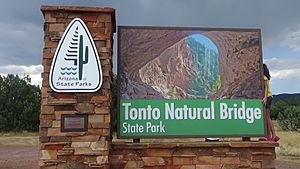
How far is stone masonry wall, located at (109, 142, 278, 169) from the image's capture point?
5.74 metres

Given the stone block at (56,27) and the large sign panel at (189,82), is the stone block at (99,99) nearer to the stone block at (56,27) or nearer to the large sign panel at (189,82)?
the large sign panel at (189,82)

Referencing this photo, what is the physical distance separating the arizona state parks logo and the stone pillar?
76mm

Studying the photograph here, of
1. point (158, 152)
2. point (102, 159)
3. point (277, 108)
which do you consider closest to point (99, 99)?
point (102, 159)

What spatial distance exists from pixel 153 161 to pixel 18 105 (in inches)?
1073

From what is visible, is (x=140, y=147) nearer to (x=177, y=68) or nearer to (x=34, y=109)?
(x=177, y=68)

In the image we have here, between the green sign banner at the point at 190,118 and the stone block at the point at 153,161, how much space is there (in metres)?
0.37

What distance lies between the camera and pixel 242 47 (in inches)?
251

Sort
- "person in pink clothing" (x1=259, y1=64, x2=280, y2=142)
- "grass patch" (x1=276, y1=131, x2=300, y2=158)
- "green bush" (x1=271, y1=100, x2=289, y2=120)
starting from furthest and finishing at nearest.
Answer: "green bush" (x1=271, y1=100, x2=289, y2=120) → "grass patch" (x1=276, y1=131, x2=300, y2=158) → "person in pink clothing" (x1=259, y1=64, x2=280, y2=142)

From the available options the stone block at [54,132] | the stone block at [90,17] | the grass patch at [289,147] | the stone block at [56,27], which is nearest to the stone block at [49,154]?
the stone block at [54,132]

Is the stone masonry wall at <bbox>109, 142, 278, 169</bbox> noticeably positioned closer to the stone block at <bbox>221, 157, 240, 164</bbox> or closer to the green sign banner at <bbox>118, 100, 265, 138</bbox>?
the stone block at <bbox>221, 157, 240, 164</bbox>

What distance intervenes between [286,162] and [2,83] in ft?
90.7

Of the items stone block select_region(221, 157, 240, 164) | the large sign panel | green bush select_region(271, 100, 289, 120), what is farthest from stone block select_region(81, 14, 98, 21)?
green bush select_region(271, 100, 289, 120)

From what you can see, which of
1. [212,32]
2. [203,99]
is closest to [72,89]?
[203,99]

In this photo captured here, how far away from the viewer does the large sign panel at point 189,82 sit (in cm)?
596
